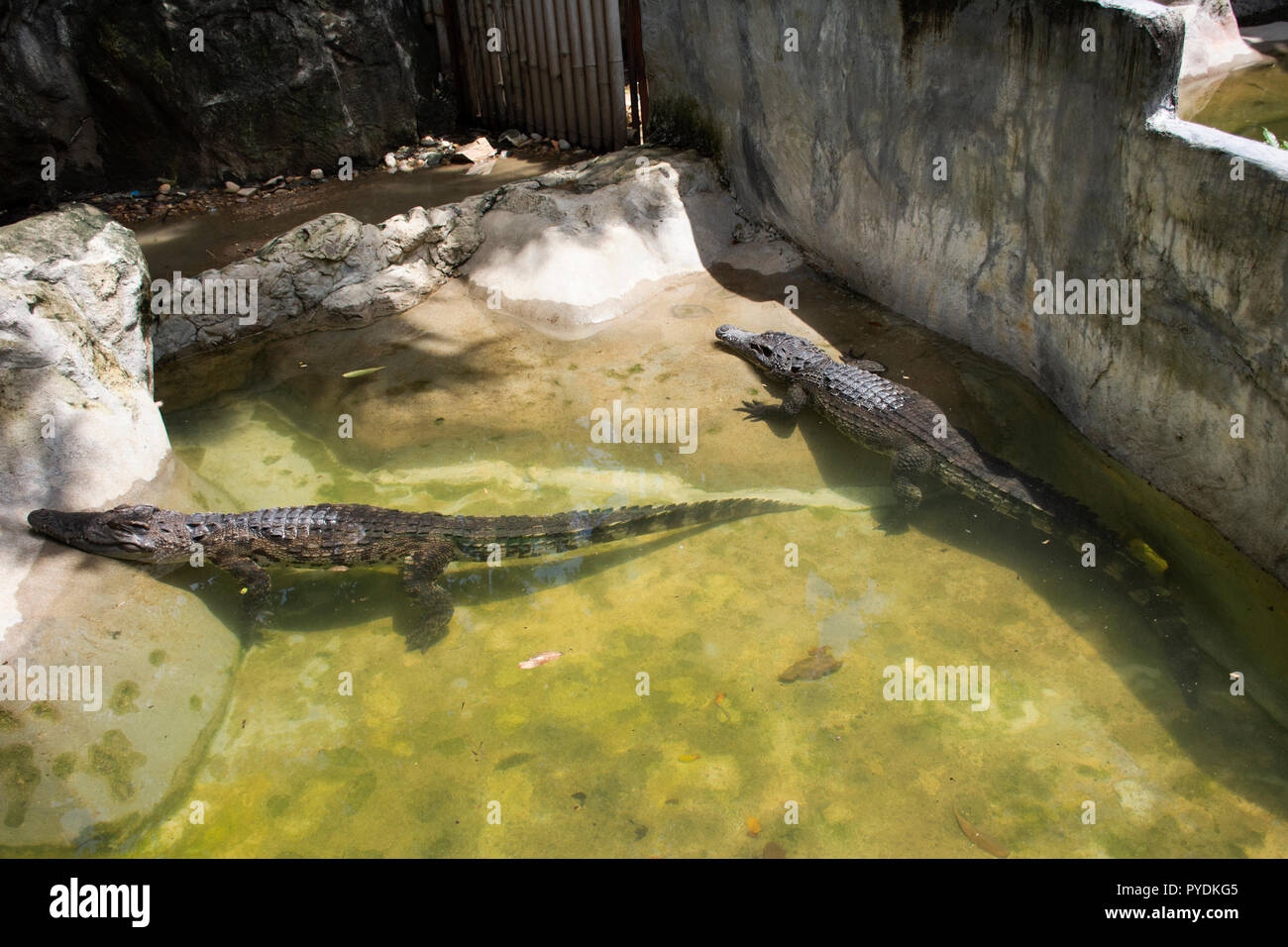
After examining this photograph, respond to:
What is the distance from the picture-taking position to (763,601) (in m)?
3.92

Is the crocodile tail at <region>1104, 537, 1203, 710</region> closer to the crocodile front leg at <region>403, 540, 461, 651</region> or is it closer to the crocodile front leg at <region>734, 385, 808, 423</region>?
the crocodile front leg at <region>734, 385, 808, 423</region>

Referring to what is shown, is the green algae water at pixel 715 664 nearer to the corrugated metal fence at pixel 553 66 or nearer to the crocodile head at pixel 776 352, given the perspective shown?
the crocodile head at pixel 776 352

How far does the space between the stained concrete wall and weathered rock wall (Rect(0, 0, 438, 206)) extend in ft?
11.4

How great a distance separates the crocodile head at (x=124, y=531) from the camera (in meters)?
3.88

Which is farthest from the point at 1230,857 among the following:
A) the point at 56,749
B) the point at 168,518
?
the point at 168,518

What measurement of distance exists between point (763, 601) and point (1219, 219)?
2513mm

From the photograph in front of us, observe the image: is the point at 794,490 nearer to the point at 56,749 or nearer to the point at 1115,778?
the point at 1115,778

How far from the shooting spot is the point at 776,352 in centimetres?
543

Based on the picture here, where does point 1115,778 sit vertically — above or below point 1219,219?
below

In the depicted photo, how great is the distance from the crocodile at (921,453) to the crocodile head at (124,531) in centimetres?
316

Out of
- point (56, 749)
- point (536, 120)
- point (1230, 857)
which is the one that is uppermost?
point (536, 120)

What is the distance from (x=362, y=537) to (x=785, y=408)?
2519 mm

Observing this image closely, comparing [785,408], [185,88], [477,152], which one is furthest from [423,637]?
[185,88]

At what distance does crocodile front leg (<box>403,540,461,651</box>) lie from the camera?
3.90 m
